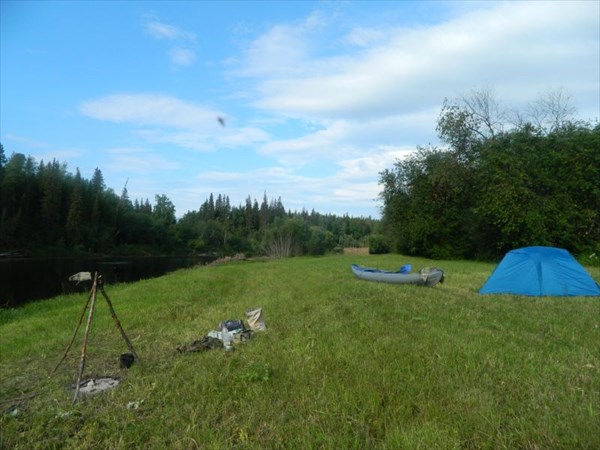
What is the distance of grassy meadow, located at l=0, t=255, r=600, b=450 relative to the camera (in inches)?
138

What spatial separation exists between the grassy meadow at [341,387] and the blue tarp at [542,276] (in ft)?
10.5

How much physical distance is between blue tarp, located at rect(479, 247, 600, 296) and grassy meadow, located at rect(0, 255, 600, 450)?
321cm

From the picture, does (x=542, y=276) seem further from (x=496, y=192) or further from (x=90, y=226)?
(x=90, y=226)

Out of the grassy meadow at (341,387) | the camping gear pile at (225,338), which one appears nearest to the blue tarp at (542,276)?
the grassy meadow at (341,387)

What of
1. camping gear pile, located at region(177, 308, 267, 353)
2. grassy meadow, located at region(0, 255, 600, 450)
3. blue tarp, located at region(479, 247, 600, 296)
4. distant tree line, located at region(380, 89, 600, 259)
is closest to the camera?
grassy meadow, located at region(0, 255, 600, 450)

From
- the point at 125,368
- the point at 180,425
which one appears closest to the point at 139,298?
the point at 125,368

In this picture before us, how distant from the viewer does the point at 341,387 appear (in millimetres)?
4352

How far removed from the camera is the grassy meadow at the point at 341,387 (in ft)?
11.5

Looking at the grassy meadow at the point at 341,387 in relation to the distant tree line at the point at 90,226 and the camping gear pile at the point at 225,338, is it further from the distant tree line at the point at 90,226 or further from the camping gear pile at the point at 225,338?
the distant tree line at the point at 90,226

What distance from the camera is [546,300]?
10305 mm

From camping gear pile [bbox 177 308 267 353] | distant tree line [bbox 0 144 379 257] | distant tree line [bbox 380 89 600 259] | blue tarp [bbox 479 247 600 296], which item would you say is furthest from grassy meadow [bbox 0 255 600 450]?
distant tree line [bbox 0 144 379 257]

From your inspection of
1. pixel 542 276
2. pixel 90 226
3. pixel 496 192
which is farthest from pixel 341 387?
pixel 90 226

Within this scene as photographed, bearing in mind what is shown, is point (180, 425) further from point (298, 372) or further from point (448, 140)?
point (448, 140)

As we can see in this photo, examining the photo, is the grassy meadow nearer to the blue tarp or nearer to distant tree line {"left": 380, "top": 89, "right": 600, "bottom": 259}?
the blue tarp
